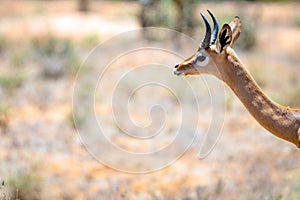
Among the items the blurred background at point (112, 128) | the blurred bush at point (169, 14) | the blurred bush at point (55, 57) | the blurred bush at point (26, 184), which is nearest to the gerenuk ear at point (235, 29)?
the blurred background at point (112, 128)

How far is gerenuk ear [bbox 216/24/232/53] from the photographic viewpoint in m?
4.37

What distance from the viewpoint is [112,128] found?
904cm

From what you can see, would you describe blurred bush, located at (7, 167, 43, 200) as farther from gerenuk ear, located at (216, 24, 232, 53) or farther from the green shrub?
the green shrub

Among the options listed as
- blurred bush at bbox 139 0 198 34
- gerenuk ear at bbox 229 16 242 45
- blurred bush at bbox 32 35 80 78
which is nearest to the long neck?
gerenuk ear at bbox 229 16 242 45

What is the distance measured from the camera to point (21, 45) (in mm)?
13961

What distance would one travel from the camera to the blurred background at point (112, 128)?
21.9ft

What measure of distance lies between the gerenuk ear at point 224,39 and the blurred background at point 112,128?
185 cm

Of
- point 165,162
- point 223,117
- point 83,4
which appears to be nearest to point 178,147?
point 165,162

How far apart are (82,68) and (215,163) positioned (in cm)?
451

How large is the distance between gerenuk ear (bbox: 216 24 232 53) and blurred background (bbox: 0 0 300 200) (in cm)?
185

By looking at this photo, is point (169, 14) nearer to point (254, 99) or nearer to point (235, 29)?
point (235, 29)

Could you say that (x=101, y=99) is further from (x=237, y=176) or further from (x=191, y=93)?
(x=237, y=176)

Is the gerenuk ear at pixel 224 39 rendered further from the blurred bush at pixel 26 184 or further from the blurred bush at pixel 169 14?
the blurred bush at pixel 169 14

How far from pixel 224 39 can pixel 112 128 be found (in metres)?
4.84
